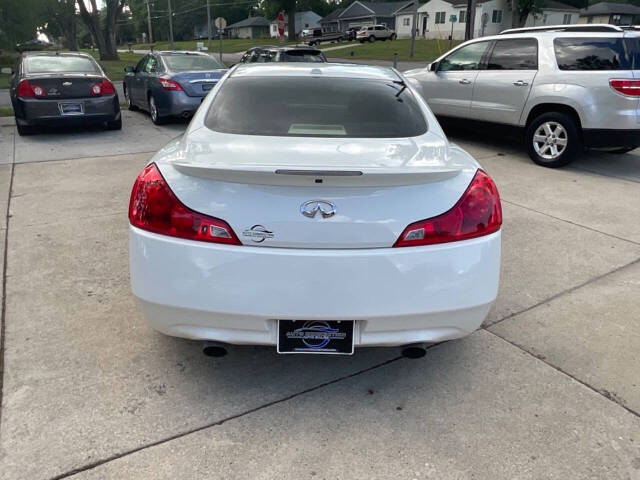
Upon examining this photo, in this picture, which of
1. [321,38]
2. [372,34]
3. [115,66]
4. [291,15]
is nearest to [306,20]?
[291,15]

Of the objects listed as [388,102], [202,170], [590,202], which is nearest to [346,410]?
[202,170]

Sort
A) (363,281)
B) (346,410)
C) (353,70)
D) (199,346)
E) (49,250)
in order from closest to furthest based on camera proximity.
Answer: (363,281), (346,410), (199,346), (353,70), (49,250)

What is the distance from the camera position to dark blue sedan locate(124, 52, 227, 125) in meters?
9.86

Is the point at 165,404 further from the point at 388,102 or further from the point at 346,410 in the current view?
the point at 388,102

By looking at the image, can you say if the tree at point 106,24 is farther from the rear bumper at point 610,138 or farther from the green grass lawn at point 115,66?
the rear bumper at point 610,138

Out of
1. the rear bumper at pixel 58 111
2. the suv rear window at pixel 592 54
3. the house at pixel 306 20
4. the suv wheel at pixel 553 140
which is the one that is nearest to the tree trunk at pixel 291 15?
the house at pixel 306 20

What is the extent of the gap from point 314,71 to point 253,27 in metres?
102

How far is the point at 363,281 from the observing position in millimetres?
2246

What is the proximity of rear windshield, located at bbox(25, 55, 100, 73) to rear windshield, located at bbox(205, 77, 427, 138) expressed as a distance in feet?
24.4

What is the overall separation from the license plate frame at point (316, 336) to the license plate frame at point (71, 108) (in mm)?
8203

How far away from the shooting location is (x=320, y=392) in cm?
270

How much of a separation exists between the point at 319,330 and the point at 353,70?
6.87 ft

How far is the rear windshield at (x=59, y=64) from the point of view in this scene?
30.5 ft

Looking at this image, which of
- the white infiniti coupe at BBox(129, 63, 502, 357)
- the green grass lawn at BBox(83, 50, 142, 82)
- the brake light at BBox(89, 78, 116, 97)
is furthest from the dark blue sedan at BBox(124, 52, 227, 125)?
the white infiniti coupe at BBox(129, 63, 502, 357)
